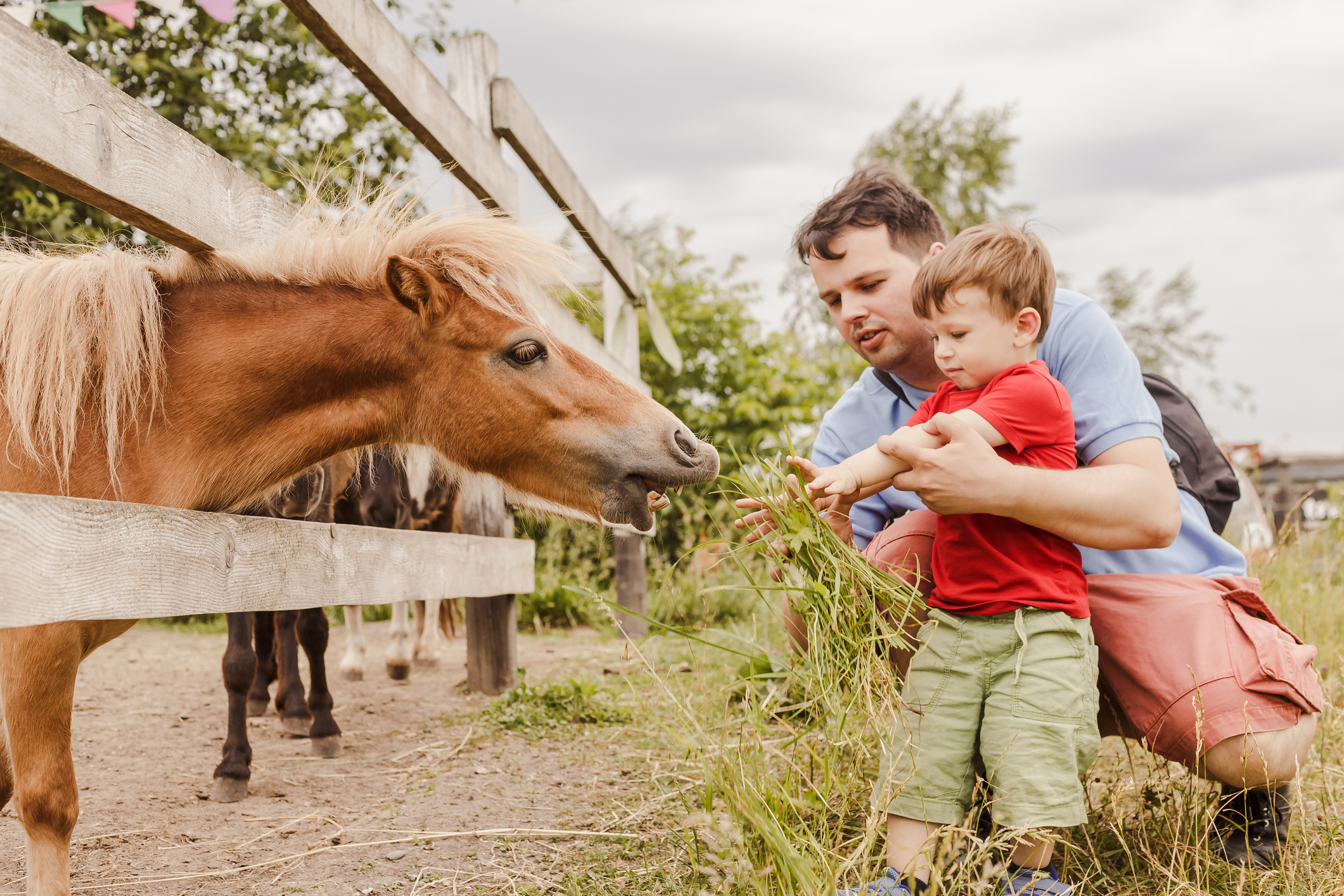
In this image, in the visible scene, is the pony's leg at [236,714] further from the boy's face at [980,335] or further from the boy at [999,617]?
the boy's face at [980,335]

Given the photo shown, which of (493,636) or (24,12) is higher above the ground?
(24,12)

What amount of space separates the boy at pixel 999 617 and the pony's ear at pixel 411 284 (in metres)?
1.06

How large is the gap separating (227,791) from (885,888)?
7.21ft

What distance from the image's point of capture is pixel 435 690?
4.61 metres

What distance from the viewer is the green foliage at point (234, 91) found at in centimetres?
601

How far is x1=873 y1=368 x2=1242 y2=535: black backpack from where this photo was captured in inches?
94.5

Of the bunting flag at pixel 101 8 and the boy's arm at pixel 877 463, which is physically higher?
the bunting flag at pixel 101 8

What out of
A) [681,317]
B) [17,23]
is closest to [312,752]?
[17,23]

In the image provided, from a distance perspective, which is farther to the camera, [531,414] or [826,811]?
[531,414]

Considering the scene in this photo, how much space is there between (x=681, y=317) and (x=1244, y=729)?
24.6 feet

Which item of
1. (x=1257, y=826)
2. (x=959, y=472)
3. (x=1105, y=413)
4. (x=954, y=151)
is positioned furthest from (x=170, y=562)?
(x=954, y=151)

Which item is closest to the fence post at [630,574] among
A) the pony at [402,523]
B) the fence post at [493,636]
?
the pony at [402,523]

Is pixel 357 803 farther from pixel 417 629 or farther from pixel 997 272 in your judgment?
pixel 417 629

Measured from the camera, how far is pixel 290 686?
3.73 meters
